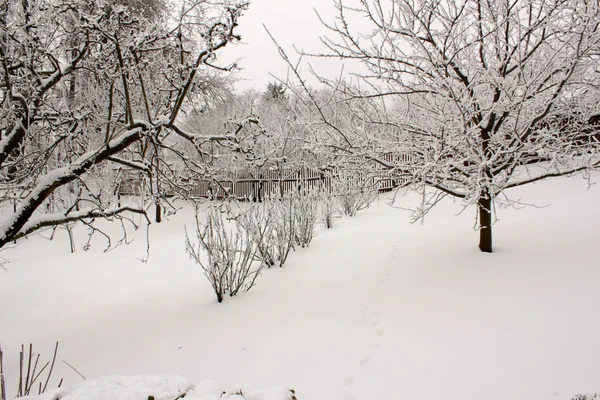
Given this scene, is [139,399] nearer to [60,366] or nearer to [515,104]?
[60,366]

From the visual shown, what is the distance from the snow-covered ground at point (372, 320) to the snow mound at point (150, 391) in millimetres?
176

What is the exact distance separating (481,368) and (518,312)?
840 mm

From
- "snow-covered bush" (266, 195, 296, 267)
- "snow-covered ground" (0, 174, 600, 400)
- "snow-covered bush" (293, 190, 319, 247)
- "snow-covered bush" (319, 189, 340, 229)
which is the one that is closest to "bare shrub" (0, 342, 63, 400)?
"snow-covered ground" (0, 174, 600, 400)

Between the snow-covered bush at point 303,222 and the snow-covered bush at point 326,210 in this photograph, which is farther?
the snow-covered bush at point 326,210

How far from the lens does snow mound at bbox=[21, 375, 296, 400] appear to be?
3.84ft

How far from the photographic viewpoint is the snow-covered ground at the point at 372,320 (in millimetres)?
2168

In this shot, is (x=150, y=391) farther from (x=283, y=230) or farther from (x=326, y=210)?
(x=326, y=210)

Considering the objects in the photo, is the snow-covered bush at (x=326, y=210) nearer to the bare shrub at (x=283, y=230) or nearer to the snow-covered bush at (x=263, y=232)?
the bare shrub at (x=283, y=230)

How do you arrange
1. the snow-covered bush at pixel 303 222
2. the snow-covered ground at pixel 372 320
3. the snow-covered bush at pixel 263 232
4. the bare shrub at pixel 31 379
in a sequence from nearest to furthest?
the bare shrub at pixel 31 379 → the snow-covered ground at pixel 372 320 → the snow-covered bush at pixel 263 232 → the snow-covered bush at pixel 303 222

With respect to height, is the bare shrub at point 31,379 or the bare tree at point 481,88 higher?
the bare tree at point 481,88

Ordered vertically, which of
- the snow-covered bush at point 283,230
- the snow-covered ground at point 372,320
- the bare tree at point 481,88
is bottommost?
the snow-covered ground at point 372,320

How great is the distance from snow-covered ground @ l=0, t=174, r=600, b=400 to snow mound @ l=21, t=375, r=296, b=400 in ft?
0.58

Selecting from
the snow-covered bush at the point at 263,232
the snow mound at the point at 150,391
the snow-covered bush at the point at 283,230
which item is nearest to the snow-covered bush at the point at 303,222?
the snow-covered bush at the point at 283,230

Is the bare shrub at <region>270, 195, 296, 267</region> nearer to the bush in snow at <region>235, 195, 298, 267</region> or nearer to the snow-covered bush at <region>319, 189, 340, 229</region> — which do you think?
the bush in snow at <region>235, 195, 298, 267</region>
